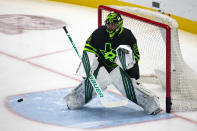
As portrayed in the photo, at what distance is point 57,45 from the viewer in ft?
24.6

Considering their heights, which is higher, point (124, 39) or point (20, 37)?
point (124, 39)

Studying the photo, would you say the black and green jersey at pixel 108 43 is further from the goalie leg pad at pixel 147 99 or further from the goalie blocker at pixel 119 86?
the goalie leg pad at pixel 147 99

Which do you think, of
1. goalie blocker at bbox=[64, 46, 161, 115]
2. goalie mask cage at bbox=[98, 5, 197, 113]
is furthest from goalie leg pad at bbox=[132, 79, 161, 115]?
goalie mask cage at bbox=[98, 5, 197, 113]

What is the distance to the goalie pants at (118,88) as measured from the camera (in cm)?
474

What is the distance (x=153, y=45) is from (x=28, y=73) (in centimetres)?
160

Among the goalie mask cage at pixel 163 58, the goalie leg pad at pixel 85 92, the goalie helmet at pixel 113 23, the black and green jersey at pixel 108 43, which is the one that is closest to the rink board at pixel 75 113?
the goalie leg pad at pixel 85 92

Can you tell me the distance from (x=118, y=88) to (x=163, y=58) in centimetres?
73

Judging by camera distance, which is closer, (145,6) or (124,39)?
(124,39)

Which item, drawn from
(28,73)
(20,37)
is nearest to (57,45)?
(20,37)

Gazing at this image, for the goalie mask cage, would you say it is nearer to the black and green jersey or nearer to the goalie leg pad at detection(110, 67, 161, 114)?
the goalie leg pad at detection(110, 67, 161, 114)

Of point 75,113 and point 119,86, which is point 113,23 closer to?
point 119,86

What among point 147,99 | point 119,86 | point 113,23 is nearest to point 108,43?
point 113,23

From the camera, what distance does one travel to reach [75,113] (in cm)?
480

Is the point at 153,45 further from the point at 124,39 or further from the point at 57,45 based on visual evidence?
the point at 57,45
